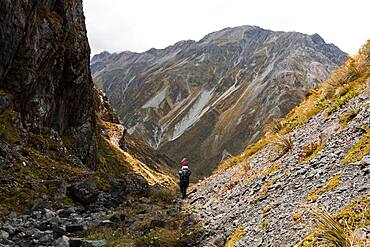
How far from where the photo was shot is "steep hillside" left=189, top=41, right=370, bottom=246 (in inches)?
330

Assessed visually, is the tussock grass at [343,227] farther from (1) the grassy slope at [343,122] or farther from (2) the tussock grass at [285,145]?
(2) the tussock grass at [285,145]

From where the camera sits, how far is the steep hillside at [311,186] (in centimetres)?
839

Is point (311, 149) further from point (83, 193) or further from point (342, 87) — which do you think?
point (83, 193)

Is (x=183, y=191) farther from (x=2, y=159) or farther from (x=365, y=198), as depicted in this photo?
(x=365, y=198)


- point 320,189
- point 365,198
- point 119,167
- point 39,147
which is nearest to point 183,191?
point 39,147

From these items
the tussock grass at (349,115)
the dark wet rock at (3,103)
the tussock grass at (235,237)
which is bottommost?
the tussock grass at (235,237)

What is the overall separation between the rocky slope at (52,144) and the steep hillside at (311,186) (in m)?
4.49

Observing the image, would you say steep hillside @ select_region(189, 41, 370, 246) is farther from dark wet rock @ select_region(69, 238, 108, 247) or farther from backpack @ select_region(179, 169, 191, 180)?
backpack @ select_region(179, 169, 191, 180)

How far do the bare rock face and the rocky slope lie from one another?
0.09 metres

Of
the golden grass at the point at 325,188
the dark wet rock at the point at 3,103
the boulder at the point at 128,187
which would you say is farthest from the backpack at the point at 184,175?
the golden grass at the point at 325,188

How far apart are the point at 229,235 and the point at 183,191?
15.6 meters

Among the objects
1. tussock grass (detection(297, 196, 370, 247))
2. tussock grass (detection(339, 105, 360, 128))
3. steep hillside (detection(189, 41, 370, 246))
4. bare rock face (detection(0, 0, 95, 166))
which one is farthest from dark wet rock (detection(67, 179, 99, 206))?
tussock grass (detection(297, 196, 370, 247))

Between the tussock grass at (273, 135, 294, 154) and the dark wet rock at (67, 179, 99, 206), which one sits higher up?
the tussock grass at (273, 135, 294, 154)

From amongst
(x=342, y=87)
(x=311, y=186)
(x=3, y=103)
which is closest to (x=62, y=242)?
(x=311, y=186)
